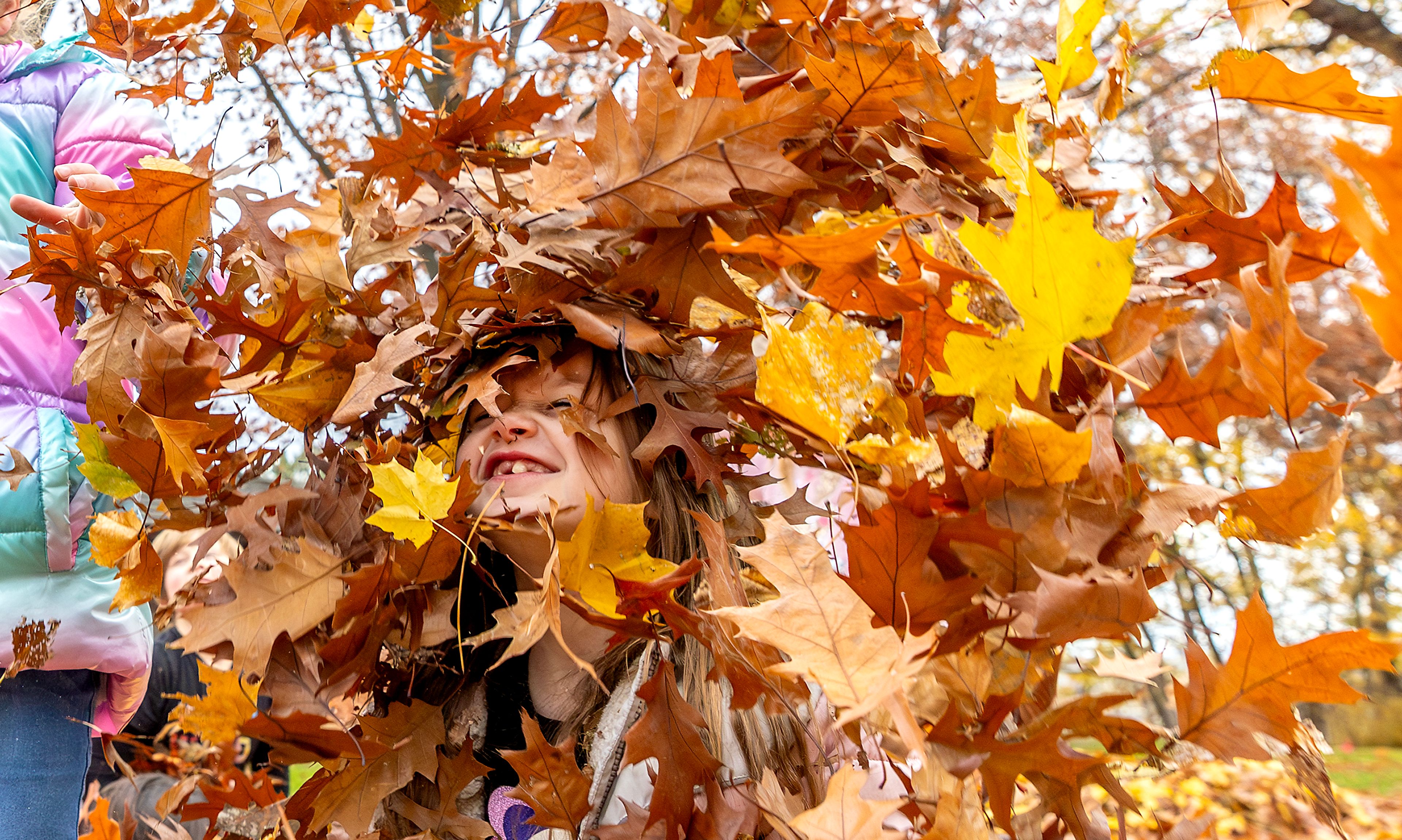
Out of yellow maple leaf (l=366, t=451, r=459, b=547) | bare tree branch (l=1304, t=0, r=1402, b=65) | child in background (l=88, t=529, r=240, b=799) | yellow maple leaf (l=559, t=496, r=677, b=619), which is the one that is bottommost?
child in background (l=88, t=529, r=240, b=799)

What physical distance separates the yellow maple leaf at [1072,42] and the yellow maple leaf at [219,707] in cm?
87

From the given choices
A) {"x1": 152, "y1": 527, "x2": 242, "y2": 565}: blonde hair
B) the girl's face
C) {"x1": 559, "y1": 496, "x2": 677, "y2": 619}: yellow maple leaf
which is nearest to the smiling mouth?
the girl's face

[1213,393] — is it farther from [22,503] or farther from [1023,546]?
[22,503]

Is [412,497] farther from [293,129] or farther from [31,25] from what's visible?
[293,129]

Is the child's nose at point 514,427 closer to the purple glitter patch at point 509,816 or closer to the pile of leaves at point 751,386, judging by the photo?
the pile of leaves at point 751,386

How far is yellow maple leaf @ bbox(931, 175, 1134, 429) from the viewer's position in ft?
1.80

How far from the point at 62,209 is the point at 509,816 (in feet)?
2.98

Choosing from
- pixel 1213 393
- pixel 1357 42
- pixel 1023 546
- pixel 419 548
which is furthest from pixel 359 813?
pixel 1357 42

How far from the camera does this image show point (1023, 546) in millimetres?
596

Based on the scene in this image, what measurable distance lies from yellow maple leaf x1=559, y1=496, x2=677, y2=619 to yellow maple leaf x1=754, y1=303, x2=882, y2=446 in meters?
0.18

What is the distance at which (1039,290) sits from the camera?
22.3 inches

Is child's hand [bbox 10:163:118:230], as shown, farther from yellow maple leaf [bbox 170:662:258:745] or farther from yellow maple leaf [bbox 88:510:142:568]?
yellow maple leaf [bbox 170:662:258:745]

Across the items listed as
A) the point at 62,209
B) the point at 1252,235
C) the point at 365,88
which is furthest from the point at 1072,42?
the point at 365,88

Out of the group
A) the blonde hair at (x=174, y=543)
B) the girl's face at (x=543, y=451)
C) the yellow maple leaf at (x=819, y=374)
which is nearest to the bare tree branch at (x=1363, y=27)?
the girl's face at (x=543, y=451)
